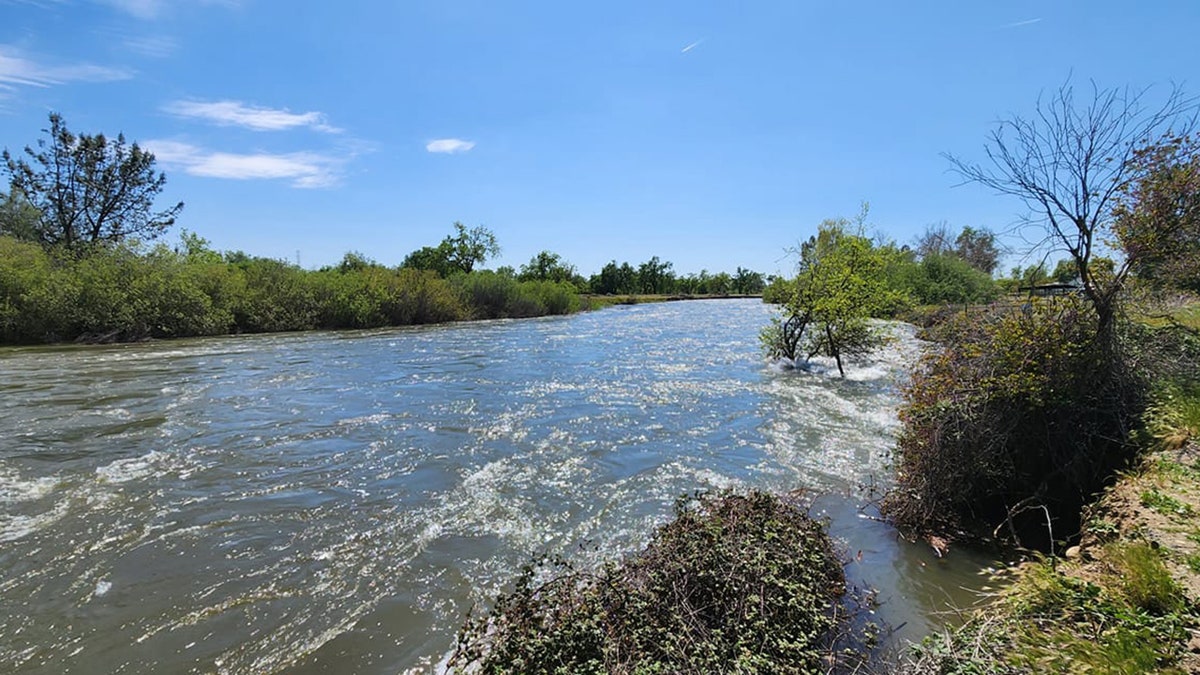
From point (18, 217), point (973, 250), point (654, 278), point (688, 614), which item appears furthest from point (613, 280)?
point (688, 614)

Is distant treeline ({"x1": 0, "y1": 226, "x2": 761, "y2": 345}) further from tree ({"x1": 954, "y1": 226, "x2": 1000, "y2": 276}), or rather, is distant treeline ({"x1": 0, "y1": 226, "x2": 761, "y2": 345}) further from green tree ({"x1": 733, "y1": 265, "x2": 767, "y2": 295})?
green tree ({"x1": 733, "y1": 265, "x2": 767, "y2": 295})

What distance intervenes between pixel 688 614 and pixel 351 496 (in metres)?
5.03

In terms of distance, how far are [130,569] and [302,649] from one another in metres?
2.47

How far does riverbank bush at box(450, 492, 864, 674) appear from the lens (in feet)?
9.52

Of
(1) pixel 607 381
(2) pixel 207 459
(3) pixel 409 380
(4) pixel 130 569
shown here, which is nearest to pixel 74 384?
(3) pixel 409 380

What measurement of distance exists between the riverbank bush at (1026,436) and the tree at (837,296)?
30.6 ft

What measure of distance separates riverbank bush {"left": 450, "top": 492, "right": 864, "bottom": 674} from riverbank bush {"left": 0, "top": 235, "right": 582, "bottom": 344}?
29163 millimetres

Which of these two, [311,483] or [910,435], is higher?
[910,435]

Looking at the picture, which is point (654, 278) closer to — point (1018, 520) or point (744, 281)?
point (744, 281)

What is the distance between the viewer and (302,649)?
12.4 ft

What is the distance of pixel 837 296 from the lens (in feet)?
49.4

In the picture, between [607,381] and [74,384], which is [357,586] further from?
[74,384]

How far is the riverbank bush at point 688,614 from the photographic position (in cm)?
290

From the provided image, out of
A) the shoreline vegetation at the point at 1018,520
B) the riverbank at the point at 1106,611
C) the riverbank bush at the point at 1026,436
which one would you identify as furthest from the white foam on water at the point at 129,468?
the riverbank bush at the point at 1026,436
